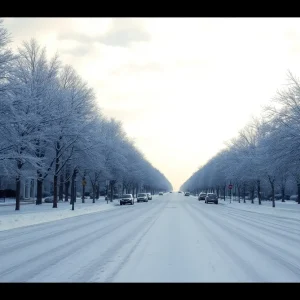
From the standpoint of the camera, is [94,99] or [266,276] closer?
[266,276]

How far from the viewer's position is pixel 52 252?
11.6m

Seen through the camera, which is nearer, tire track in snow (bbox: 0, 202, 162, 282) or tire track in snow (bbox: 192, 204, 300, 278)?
tire track in snow (bbox: 0, 202, 162, 282)

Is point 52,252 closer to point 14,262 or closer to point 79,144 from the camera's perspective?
point 14,262

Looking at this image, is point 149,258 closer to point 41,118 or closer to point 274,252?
point 274,252

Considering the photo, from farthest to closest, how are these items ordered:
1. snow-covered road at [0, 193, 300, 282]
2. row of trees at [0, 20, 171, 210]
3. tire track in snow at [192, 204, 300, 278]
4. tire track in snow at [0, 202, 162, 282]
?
row of trees at [0, 20, 171, 210], tire track in snow at [192, 204, 300, 278], tire track in snow at [0, 202, 162, 282], snow-covered road at [0, 193, 300, 282]

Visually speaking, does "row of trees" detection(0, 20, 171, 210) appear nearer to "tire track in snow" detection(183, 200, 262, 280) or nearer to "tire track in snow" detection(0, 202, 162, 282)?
"tire track in snow" detection(0, 202, 162, 282)

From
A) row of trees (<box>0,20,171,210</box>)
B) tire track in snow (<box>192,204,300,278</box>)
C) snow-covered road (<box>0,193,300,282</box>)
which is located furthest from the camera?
row of trees (<box>0,20,171,210</box>)

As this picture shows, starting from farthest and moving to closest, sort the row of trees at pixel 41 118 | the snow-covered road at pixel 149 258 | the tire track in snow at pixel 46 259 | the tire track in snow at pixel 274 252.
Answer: the row of trees at pixel 41 118, the tire track in snow at pixel 274 252, the tire track in snow at pixel 46 259, the snow-covered road at pixel 149 258

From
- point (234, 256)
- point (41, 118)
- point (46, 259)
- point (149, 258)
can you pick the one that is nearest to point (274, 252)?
point (234, 256)

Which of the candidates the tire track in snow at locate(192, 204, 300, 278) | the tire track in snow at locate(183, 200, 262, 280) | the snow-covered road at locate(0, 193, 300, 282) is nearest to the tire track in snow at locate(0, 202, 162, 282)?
the snow-covered road at locate(0, 193, 300, 282)

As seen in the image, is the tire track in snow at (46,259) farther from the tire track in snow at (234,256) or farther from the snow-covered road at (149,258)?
the tire track in snow at (234,256)

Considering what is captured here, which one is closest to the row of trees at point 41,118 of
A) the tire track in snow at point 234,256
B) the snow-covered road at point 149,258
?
the snow-covered road at point 149,258

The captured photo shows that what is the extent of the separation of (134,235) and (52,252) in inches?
198

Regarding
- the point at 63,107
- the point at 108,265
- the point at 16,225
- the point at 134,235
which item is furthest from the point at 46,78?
the point at 108,265
